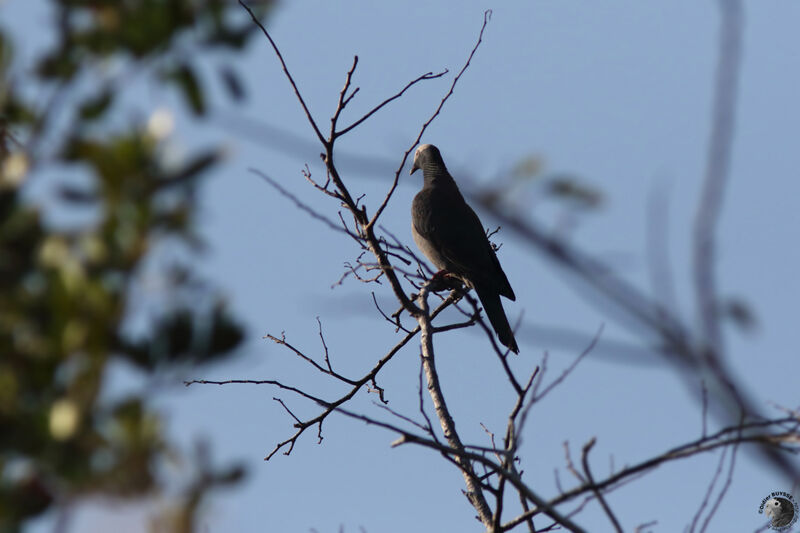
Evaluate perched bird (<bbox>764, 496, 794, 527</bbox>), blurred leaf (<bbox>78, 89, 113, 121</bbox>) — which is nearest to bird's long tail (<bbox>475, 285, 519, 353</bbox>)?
perched bird (<bbox>764, 496, 794, 527</bbox>)

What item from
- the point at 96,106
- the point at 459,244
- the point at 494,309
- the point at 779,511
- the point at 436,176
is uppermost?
the point at 96,106

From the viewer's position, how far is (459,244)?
5.62 metres

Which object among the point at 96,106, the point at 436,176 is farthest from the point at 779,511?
the point at 96,106

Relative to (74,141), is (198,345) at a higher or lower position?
lower

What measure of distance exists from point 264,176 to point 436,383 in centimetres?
115

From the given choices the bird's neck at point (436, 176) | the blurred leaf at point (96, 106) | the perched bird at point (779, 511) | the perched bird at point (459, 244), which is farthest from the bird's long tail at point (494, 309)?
the blurred leaf at point (96, 106)

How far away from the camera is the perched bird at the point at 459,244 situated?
5.35m

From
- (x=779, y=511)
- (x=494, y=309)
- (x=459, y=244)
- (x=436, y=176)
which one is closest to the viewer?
(x=779, y=511)

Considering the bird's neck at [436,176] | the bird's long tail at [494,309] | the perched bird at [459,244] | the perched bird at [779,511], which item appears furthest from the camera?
the bird's neck at [436,176]

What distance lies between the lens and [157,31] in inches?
284

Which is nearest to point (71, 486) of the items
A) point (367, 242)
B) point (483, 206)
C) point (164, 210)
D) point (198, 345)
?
point (198, 345)

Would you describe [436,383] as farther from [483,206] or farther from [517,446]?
[483,206]

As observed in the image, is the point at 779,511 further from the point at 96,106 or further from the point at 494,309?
the point at 96,106

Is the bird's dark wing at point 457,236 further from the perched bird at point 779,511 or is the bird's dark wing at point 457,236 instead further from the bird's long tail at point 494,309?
the perched bird at point 779,511
